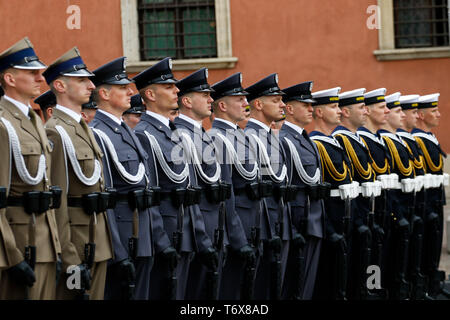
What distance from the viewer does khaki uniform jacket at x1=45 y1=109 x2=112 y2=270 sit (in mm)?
4898

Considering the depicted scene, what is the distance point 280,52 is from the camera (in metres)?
15.1

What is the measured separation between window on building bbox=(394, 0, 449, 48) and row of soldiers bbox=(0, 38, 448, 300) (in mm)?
6677

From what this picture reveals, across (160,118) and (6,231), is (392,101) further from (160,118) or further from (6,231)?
(6,231)

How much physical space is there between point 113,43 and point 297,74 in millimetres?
3129

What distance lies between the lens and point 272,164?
674 cm

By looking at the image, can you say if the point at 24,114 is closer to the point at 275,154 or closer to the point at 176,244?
the point at 176,244

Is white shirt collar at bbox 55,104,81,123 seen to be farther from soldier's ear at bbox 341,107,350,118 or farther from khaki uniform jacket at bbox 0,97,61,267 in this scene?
soldier's ear at bbox 341,107,350,118

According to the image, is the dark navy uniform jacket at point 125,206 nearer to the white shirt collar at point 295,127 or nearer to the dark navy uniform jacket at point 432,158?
the white shirt collar at point 295,127

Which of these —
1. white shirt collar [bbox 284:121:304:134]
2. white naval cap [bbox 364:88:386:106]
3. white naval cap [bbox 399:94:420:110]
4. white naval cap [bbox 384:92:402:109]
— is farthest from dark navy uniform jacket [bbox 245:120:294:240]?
white naval cap [bbox 399:94:420:110]

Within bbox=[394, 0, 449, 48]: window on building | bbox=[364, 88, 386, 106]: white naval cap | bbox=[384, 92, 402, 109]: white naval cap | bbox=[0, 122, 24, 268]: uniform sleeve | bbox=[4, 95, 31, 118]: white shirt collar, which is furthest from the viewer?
bbox=[394, 0, 449, 48]: window on building

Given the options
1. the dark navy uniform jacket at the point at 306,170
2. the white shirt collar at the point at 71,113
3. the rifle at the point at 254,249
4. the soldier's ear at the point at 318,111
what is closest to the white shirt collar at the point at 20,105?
the white shirt collar at the point at 71,113

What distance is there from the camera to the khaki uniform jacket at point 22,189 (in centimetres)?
437

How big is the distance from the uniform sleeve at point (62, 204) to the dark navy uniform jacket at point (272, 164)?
6.38ft

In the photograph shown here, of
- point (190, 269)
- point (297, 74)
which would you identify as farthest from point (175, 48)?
point (190, 269)
